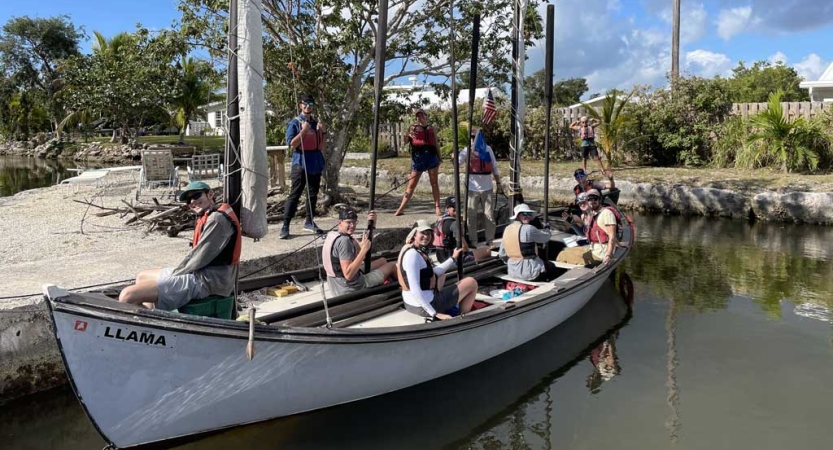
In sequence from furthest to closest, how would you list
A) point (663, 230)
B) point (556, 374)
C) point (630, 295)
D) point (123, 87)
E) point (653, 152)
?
1. point (123, 87)
2. point (653, 152)
3. point (663, 230)
4. point (630, 295)
5. point (556, 374)

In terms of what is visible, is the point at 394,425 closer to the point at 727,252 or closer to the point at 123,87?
the point at 727,252

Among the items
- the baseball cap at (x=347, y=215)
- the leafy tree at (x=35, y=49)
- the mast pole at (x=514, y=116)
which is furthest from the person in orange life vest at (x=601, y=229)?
the leafy tree at (x=35, y=49)

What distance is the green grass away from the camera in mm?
16000

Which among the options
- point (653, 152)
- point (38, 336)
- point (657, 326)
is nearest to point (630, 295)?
point (657, 326)

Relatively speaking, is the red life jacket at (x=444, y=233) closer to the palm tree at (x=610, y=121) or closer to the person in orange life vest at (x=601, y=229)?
the person in orange life vest at (x=601, y=229)

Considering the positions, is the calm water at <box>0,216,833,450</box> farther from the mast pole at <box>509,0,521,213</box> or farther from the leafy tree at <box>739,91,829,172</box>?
the leafy tree at <box>739,91,829,172</box>

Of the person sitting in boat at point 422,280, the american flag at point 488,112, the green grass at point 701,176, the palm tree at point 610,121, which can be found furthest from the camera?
the palm tree at point 610,121

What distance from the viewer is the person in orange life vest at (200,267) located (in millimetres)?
5215

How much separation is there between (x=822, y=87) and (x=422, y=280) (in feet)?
98.3

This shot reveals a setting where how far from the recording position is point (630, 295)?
955 centimetres

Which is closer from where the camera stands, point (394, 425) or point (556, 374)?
point (394, 425)

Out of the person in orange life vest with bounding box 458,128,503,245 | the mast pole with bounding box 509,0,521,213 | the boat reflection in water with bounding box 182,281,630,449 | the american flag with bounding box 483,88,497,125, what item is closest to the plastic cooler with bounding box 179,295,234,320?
the boat reflection in water with bounding box 182,281,630,449

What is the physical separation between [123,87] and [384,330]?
28923mm

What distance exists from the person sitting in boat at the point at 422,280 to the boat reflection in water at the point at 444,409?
0.54m
